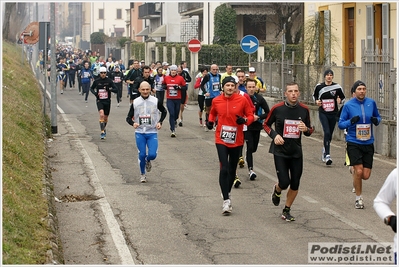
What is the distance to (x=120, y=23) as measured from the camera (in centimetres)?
13375

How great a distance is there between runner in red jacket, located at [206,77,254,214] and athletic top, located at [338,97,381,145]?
4.48 feet

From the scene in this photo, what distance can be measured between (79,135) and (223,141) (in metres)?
11.0

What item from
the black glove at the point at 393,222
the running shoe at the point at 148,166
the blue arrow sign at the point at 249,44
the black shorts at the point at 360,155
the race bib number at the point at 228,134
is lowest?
the running shoe at the point at 148,166

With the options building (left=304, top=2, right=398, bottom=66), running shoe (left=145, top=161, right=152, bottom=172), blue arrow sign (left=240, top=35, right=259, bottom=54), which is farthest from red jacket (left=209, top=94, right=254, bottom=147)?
blue arrow sign (left=240, top=35, right=259, bottom=54)

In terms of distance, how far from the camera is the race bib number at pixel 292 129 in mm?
10656

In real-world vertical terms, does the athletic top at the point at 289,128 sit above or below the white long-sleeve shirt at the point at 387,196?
above

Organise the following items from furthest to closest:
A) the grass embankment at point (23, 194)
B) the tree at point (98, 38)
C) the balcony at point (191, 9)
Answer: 1. the tree at point (98, 38)
2. the balcony at point (191, 9)
3. the grass embankment at point (23, 194)

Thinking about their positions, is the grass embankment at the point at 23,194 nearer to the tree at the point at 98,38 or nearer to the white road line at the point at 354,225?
the white road line at the point at 354,225

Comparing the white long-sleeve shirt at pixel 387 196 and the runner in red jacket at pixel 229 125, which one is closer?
the white long-sleeve shirt at pixel 387 196

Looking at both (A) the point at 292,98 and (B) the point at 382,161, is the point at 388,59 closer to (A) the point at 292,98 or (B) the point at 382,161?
(B) the point at 382,161

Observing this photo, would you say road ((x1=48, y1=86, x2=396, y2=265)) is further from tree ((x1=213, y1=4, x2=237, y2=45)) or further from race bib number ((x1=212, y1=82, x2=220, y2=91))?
tree ((x1=213, y1=4, x2=237, y2=45))

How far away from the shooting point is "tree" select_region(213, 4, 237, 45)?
49259 mm

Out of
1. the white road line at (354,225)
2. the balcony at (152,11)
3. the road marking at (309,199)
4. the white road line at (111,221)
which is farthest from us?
the balcony at (152,11)

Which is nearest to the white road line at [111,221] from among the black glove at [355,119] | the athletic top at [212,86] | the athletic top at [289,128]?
the athletic top at [289,128]
